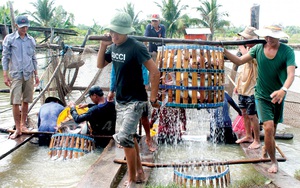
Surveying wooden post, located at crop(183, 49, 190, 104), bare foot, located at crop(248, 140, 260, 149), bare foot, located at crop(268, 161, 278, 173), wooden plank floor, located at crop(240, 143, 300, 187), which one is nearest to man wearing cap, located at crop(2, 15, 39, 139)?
wooden post, located at crop(183, 49, 190, 104)

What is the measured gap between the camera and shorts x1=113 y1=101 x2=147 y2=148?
4.09m

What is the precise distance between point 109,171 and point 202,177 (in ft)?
4.07

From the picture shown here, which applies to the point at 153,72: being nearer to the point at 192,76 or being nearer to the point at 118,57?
the point at 118,57

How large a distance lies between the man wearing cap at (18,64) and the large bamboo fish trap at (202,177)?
10.6 feet

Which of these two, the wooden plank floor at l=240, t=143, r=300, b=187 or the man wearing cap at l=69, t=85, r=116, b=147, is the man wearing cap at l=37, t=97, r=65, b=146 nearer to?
the man wearing cap at l=69, t=85, r=116, b=147

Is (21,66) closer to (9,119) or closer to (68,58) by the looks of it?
(68,58)

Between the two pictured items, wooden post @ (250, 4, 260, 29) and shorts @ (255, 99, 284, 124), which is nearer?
shorts @ (255, 99, 284, 124)

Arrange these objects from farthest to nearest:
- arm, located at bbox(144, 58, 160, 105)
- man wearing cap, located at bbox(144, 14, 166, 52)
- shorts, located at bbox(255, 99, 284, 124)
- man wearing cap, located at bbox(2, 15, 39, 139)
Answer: man wearing cap, located at bbox(144, 14, 166, 52) → man wearing cap, located at bbox(2, 15, 39, 139) → shorts, located at bbox(255, 99, 284, 124) → arm, located at bbox(144, 58, 160, 105)

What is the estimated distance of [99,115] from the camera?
6320 mm

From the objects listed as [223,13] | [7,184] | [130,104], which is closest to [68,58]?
[7,184]

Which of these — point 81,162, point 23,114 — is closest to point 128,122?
point 81,162

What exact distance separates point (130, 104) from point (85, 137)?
→ 237 cm

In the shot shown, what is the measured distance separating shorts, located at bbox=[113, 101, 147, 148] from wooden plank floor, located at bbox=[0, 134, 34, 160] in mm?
2368

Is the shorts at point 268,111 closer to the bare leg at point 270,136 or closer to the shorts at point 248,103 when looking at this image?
the bare leg at point 270,136
